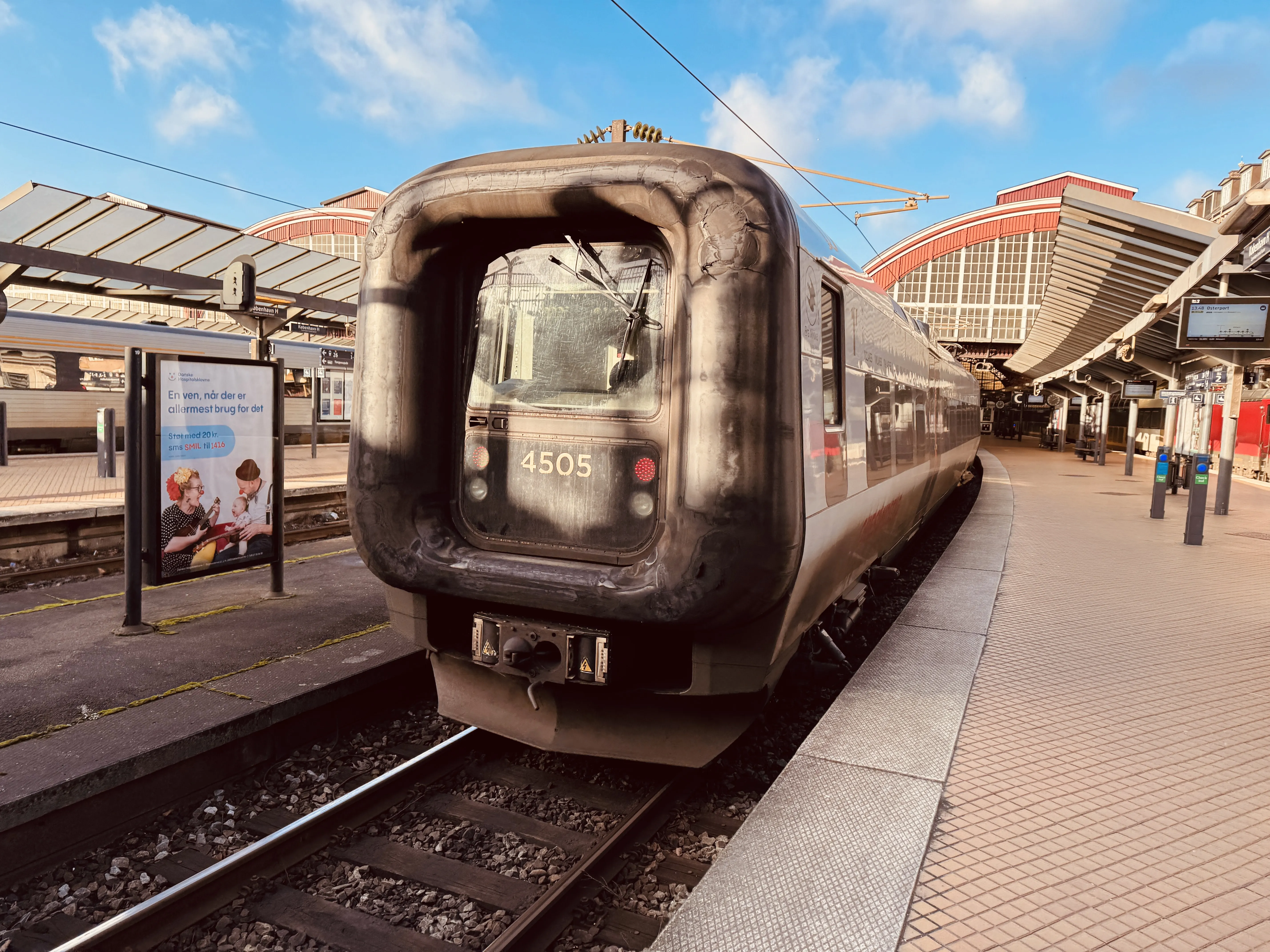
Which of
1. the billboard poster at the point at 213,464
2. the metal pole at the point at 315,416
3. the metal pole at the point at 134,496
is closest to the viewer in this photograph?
the metal pole at the point at 134,496

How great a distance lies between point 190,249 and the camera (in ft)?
42.3

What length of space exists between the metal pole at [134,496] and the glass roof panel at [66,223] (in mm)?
6814

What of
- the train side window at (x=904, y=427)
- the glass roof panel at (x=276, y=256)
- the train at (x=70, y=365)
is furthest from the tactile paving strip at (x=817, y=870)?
the train at (x=70, y=365)

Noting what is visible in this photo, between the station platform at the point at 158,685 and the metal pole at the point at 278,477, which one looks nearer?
the station platform at the point at 158,685

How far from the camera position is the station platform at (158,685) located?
354cm

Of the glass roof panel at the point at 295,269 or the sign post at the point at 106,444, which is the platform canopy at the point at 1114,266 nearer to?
the glass roof panel at the point at 295,269

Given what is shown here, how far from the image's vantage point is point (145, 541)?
561cm

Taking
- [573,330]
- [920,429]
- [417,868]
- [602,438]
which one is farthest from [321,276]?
[417,868]

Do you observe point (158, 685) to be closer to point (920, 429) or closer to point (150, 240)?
point (920, 429)

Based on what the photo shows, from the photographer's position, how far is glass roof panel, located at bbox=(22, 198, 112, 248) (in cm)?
1076

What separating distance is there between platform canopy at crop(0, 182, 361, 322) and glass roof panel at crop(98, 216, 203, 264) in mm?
16

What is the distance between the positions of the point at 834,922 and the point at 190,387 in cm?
516

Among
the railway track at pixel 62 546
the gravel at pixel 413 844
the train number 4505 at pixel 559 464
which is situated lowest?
the gravel at pixel 413 844

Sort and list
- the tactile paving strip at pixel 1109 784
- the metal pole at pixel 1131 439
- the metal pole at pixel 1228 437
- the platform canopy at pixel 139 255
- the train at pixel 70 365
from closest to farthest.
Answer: the tactile paving strip at pixel 1109 784 → the platform canopy at pixel 139 255 → the metal pole at pixel 1228 437 → the train at pixel 70 365 → the metal pole at pixel 1131 439
